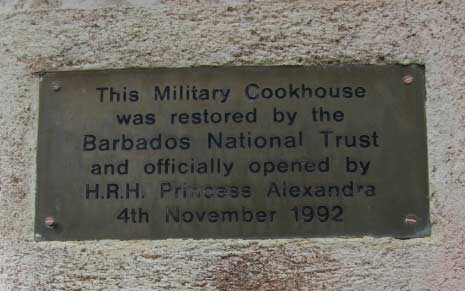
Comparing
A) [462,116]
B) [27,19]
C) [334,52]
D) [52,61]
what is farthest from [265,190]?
[27,19]

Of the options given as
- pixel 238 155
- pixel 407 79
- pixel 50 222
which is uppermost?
pixel 407 79

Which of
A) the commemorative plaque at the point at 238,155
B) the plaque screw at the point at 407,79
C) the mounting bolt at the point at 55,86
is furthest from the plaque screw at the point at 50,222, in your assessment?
the plaque screw at the point at 407,79

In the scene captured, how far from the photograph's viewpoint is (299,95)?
2.20 m

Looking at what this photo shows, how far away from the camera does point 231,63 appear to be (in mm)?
2227

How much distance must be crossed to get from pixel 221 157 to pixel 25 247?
0.64 meters

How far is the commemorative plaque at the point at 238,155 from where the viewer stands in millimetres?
2127

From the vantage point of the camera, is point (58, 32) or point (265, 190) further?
point (58, 32)

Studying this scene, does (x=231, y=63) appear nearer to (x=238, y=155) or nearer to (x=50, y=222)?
(x=238, y=155)

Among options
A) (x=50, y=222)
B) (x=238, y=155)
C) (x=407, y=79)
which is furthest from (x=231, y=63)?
(x=50, y=222)

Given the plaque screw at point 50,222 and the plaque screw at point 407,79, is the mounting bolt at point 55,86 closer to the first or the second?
the plaque screw at point 50,222

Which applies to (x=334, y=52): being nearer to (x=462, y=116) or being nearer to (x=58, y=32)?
(x=462, y=116)

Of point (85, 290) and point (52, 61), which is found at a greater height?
point (52, 61)

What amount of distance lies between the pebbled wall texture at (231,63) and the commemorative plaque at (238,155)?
4 cm

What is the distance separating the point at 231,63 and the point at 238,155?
28 centimetres
